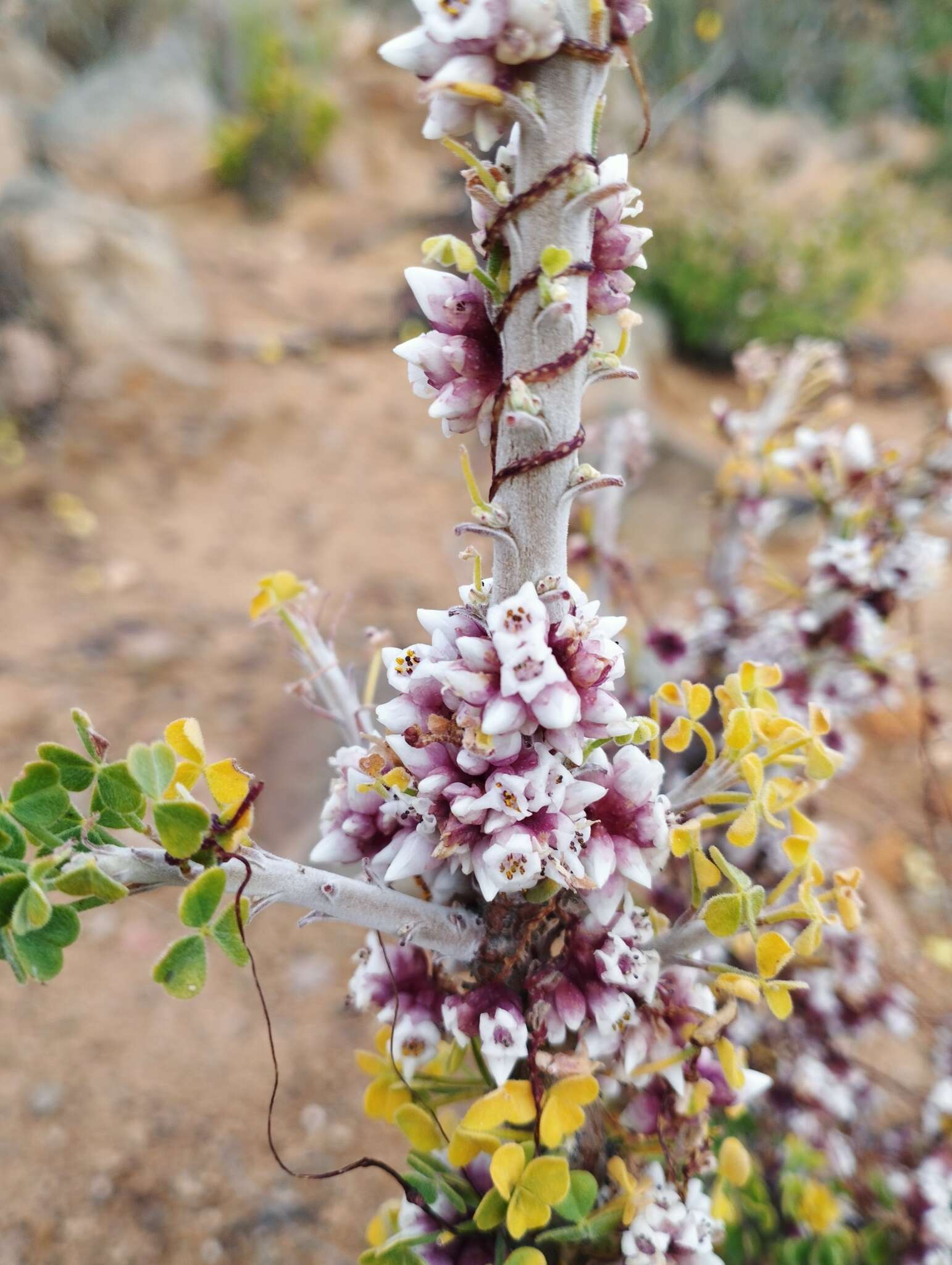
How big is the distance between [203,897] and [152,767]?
0.34 ft

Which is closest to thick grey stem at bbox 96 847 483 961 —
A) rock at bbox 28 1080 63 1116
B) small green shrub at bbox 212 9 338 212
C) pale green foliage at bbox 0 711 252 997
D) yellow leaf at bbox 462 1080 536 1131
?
pale green foliage at bbox 0 711 252 997

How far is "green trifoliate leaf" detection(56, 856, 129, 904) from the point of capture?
507 millimetres

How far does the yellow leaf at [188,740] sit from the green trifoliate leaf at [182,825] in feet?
0.23

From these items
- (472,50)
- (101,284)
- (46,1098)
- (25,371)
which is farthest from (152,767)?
(101,284)

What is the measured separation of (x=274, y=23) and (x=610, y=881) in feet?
29.3

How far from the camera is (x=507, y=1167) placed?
2.27ft

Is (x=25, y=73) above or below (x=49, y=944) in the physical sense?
above

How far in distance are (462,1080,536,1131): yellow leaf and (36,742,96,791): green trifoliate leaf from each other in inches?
16.5

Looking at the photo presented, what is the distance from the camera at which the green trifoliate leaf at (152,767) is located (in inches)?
23.0

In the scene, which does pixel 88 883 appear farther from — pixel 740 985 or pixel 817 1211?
pixel 817 1211

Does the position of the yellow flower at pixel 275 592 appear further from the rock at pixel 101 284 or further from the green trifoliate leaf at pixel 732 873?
the rock at pixel 101 284

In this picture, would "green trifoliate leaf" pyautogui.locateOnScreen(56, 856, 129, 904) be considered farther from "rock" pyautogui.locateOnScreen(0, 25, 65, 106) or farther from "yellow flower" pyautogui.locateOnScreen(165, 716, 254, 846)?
"rock" pyautogui.locateOnScreen(0, 25, 65, 106)

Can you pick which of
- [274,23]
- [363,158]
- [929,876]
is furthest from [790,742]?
[274,23]

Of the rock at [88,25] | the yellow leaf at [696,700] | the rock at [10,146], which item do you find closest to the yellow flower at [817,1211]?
the yellow leaf at [696,700]
